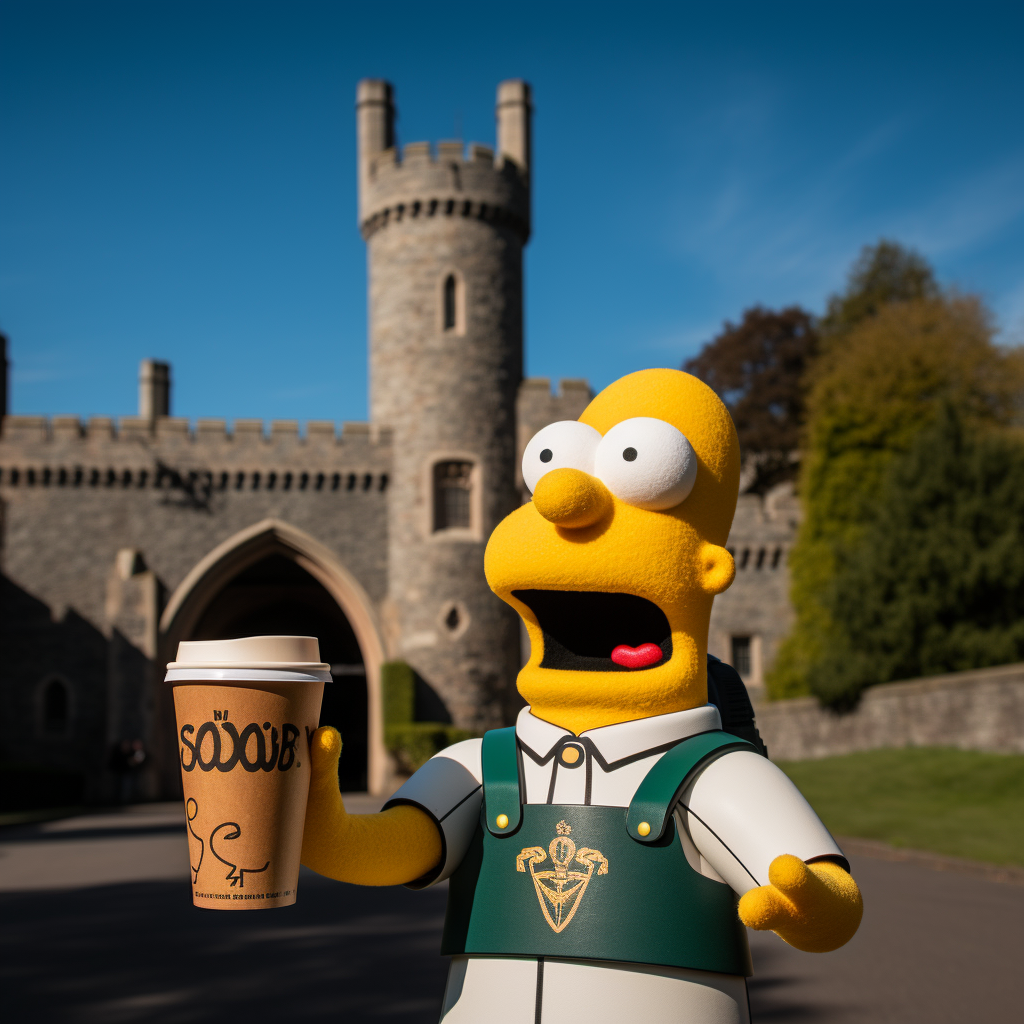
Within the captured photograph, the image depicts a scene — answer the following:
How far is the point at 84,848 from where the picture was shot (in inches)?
498

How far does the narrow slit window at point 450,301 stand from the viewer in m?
23.1

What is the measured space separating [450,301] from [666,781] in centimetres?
2144

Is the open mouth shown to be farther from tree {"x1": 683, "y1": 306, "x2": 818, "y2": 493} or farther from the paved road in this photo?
tree {"x1": 683, "y1": 306, "x2": 818, "y2": 493}

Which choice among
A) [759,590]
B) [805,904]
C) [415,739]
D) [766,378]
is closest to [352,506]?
[415,739]

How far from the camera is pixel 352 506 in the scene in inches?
921

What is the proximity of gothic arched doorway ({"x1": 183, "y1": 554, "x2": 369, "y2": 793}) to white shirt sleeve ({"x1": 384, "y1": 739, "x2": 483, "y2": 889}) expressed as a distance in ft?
72.2

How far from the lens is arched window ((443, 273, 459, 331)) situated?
23.1m

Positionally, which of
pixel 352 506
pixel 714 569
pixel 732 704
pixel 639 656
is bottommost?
pixel 732 704

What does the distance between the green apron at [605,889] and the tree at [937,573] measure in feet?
51.2

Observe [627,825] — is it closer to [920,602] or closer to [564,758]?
[564,758]

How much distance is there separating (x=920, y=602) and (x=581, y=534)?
16.0 metres

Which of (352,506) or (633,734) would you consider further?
(352,506)

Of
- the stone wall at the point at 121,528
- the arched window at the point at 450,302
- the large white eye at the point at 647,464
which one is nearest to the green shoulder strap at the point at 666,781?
the large white eye at the point at 647,464

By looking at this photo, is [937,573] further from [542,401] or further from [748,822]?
[748,822]
